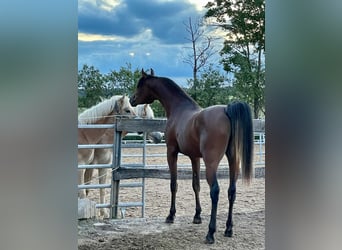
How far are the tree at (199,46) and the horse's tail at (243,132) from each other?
3.91ft

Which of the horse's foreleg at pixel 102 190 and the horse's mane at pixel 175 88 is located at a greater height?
the horse's mane at pixel 175 88

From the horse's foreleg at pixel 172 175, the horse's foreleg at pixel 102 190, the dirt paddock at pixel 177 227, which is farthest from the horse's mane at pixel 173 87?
the horse's foreleg at pixel 102 190

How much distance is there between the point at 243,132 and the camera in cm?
223

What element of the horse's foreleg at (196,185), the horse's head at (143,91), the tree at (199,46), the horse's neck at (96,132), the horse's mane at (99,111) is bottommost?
the horse's foreleg at (196,185)

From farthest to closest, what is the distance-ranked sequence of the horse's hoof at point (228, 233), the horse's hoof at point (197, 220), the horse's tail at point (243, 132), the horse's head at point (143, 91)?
1. the horse's head at point (143, 91)
2. the horse's hoof at point (197, 220)
3. the horse's hoof at point (228, 233)
4. the horse's tail at point (243, 132)

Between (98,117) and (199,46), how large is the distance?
1136 mm

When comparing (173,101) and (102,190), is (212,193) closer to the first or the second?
(173,101)

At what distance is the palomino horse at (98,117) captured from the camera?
3.17 m

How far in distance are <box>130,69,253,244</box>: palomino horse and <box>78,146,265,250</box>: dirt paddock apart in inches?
4.0

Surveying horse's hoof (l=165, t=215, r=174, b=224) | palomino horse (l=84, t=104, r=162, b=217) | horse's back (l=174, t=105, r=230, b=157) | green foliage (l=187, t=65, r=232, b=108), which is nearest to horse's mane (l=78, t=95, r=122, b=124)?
palomino horse (l=84, t=104, r=162, b=217)

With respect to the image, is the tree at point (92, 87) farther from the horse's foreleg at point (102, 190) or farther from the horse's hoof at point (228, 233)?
the horse's hoof at point (228, 233)

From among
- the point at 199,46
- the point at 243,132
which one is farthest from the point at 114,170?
the point at 199,46
